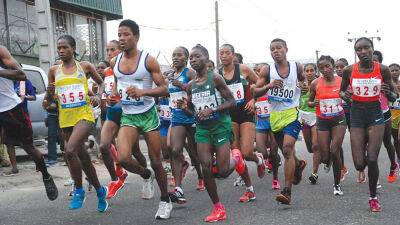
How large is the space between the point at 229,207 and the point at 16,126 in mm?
2788

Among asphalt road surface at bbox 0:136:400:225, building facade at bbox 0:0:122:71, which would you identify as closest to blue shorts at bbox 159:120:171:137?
asphalt road surface at bbox 0:136:400:225

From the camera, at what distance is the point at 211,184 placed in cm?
615

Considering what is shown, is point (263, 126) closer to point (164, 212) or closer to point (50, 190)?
point (164, 212)

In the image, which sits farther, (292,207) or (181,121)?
(181,121)

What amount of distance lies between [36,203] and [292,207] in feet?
11.6

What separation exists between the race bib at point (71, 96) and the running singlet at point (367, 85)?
10.9 feet

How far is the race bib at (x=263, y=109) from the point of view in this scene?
9273mm

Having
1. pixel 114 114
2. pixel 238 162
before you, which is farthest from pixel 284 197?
pixel 114 114

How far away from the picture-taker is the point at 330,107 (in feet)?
27.7

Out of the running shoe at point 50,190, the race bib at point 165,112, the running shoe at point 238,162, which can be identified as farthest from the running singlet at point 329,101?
the running shoe at point 50,190

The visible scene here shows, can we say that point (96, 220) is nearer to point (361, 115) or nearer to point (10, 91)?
point (10, 91)

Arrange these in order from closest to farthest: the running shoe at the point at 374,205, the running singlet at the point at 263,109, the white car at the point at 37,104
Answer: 1. the running shoe at the point at 374,205
2. the running singlet at the point at 263,109
3. the white car at the point at 37,104

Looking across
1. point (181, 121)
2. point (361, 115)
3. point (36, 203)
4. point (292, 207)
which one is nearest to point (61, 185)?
point (36, 203)

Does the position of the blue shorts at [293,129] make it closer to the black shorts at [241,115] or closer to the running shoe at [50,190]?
the black shorts at [241,115]
